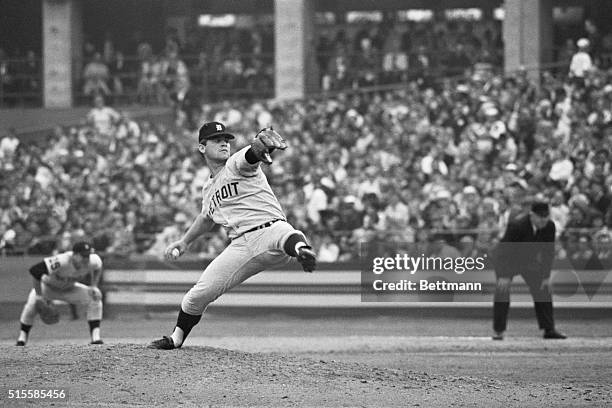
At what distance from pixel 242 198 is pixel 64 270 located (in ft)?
18.4

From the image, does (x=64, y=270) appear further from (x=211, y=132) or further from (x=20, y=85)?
(x=20, y=85)

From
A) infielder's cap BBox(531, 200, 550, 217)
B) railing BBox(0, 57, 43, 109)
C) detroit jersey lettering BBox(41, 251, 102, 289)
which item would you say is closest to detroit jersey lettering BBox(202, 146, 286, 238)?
detroit jersey lettering BBox(41, 251, 102, 289)

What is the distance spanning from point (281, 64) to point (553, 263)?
13.6 meters

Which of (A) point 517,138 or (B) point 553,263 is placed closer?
(B) point 553,263

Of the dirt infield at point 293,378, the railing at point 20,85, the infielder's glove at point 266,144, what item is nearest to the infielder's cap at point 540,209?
the dirt infield at point 293,378

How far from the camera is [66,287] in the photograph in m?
15.6

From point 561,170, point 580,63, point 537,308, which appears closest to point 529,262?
point 537,308

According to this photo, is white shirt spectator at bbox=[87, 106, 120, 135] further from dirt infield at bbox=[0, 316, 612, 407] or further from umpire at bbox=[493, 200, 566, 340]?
dirt infield at bbox=[0, 316, 612, 407]

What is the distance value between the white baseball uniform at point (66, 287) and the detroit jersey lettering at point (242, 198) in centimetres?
505

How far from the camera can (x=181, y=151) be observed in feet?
79.0

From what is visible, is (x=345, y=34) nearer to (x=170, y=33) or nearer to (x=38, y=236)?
(x=170, y=33)

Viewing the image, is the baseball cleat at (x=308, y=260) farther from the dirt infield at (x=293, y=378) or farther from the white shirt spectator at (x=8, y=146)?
the white shirt spectator at (x=8, y=146)

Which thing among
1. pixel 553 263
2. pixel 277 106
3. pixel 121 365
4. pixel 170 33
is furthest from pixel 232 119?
pixel 121 365

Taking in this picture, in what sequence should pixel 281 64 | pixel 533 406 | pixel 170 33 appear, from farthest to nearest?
1. pixel 170 33
2. pixel 281 64
3. pixel 533 406
